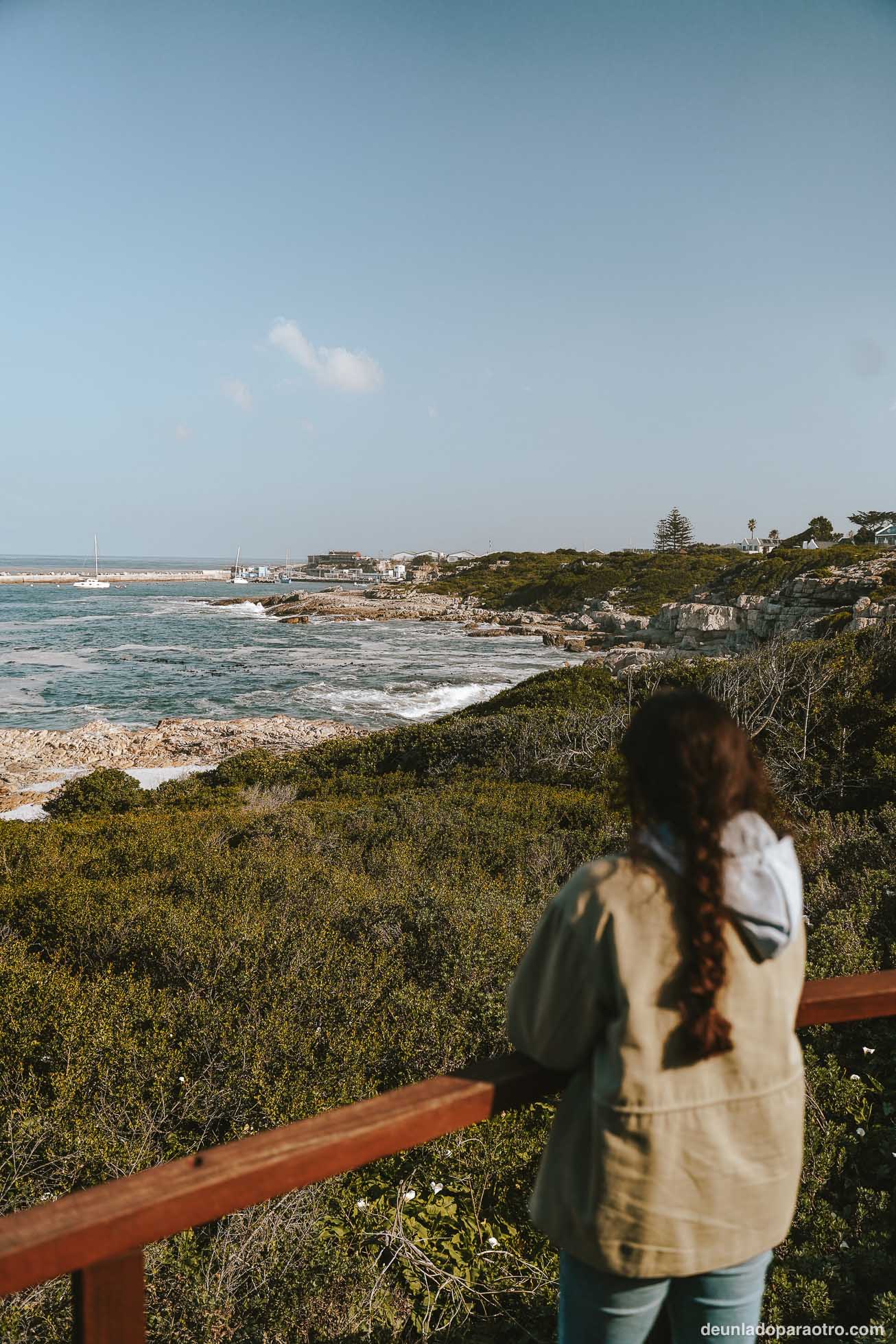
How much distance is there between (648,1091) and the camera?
1173 mm

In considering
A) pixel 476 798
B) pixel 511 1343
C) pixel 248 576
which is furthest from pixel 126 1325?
pixel 248 576

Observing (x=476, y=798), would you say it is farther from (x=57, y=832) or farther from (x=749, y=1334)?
(x=749, y=1334)

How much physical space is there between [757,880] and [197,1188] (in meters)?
0.97

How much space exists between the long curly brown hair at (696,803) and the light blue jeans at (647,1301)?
18.4 inches

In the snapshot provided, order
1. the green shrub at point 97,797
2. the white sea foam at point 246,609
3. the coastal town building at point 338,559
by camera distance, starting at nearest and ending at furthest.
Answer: the green shrub at point 97,797
the white sea foam at point 246,609
the coastal town building at point 338,559

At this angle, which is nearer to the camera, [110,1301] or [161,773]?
[110,1301]

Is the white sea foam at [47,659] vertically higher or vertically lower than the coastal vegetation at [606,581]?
lower

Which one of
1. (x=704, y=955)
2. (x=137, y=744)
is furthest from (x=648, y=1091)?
(x=137, y=744)

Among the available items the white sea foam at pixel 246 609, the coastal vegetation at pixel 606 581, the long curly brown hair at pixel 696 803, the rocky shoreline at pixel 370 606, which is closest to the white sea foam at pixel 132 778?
the long curly brown hair at pixel 696 803

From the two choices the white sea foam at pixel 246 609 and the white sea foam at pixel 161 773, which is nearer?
the white sea foam at pixel 161 773

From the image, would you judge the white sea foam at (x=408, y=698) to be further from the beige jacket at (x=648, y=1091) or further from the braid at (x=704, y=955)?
the braid at (x=704, y=955)

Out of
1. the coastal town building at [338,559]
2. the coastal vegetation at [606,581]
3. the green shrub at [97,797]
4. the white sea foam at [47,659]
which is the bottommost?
the green shrub at [97,797]

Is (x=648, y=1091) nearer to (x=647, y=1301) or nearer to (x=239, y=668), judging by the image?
(x=647, y=1301)

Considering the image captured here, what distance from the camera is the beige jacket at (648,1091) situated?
3.84ft
